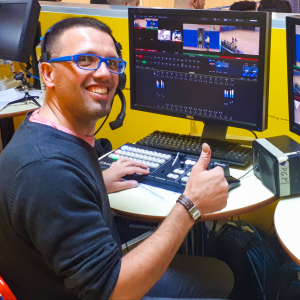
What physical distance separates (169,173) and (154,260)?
436 millimetres

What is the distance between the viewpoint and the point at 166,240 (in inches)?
36.8

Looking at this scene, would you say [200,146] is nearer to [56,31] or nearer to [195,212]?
[195,212]

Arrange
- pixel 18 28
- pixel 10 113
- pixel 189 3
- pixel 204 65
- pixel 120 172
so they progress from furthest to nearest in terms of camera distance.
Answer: pixel 189 3, pixel 18 28, pixel 10 113, pixel 204 65, pixel 120 172

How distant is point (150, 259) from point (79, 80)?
484 mm

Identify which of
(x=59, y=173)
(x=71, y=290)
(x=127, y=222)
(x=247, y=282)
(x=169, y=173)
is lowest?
(x=247, y=282)

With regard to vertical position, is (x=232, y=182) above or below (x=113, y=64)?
below

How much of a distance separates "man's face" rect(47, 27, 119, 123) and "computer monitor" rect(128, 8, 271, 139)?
525mm

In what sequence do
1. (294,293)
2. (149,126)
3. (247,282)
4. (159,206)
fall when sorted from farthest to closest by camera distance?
(149,126) < (247,282) < (294,293) < (159,206)

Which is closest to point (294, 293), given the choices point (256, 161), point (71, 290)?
point (256, 161)

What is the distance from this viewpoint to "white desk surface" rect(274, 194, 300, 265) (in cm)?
93

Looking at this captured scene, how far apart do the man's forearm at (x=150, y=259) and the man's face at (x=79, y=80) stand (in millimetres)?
345

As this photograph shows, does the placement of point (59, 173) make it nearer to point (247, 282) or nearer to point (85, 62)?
point (85, 62)

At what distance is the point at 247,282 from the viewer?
1.59 m

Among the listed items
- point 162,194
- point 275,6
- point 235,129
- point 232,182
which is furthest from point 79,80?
point 275,6
